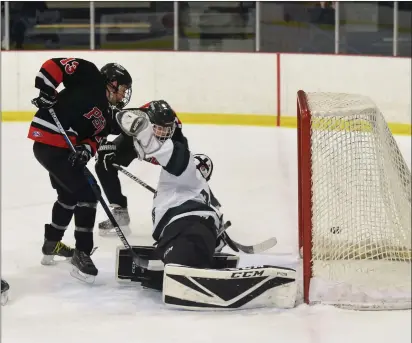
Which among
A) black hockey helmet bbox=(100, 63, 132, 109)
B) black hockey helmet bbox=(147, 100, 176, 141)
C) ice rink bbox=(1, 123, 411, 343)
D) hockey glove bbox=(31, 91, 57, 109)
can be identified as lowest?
ice rink bbox=(1, 123, 411, 343)

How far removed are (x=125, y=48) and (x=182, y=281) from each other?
15.2 ft

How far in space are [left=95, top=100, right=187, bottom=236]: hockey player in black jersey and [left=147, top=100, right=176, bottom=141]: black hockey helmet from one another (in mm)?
143

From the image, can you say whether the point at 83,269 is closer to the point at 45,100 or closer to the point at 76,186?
the point at 76,186

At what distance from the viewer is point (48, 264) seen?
10.9 feet

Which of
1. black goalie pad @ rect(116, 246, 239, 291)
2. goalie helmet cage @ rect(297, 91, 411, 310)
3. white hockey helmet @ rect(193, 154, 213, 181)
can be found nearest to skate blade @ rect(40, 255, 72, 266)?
black goalie pad @ rect(116, 246, 239, 291)

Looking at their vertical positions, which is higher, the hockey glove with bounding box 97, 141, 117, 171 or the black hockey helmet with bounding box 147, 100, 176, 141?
the black hockey helmet with bounding box 147, 100, 176, 141

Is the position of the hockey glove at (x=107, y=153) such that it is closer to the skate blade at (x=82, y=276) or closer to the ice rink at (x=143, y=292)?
the ice rink at (x=143, y=292)

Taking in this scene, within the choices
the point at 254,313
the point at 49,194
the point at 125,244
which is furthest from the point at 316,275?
the point at 49,194

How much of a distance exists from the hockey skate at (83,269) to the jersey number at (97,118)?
1.48ft

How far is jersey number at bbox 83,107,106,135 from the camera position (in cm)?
308

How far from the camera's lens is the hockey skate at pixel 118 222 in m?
3.79

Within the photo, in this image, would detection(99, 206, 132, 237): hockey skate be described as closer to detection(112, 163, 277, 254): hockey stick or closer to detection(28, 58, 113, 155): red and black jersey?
detection(112, 163, 277, 254): hockey stick

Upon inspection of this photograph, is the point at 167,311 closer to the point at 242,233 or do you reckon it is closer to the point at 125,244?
the point at 125,244

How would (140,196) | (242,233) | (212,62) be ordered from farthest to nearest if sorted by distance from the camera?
(212,62), (140,196), (242,233)
